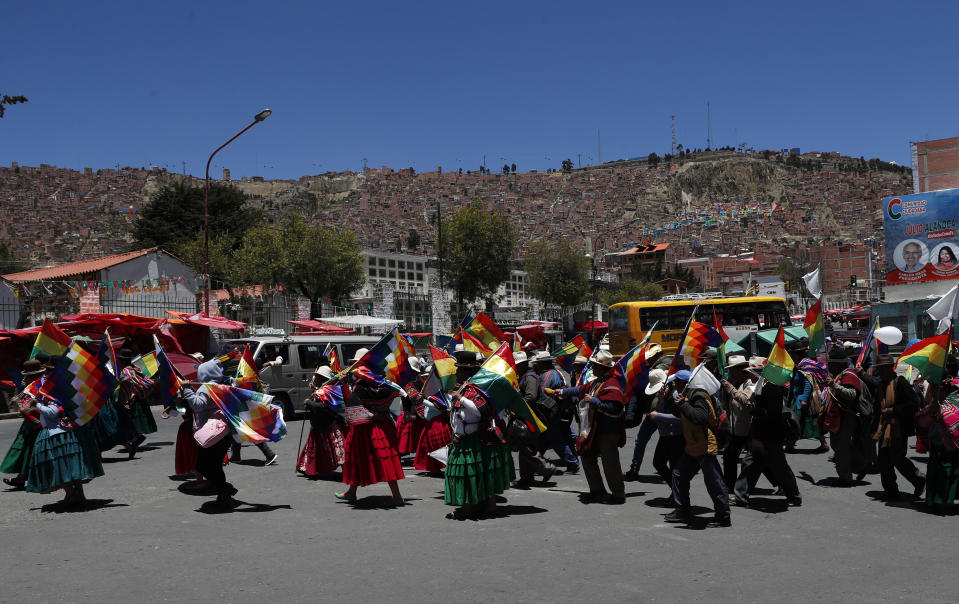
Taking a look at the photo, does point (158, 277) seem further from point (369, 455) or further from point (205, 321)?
point (369, 455)

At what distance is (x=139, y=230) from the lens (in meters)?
65.4

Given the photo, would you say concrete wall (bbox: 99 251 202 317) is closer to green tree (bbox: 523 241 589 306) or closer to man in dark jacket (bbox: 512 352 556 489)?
man in dark jacket (bbox: 512 352 556 489)

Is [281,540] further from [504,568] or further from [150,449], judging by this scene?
[150,449]

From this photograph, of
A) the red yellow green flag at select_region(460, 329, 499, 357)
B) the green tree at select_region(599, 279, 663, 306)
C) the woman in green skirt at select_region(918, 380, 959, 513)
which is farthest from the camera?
the green tree at select_region(599, 279, 663, 306)

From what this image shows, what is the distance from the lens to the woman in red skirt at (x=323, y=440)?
9930mm

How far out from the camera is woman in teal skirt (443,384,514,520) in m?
7.63

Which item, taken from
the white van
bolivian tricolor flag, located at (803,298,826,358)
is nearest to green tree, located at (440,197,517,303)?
the white van

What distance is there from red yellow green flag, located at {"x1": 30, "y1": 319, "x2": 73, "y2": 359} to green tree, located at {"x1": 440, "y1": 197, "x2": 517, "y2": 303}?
42165 millimetres

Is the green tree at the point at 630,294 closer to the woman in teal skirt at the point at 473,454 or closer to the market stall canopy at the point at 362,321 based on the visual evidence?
the market stall canopy at the point at 362,321

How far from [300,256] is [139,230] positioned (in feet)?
86.0

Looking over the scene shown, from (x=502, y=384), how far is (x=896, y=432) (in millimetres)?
3858

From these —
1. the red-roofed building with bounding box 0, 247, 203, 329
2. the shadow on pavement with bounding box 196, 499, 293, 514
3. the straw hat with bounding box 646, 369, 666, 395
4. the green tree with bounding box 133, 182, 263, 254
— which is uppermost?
the green tree with bounding box 133, 182, 263, 254

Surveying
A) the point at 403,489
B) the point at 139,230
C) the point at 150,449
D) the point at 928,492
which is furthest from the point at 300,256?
the point at 928,492

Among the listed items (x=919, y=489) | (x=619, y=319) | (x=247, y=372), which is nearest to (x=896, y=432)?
(x=919, y=489)
